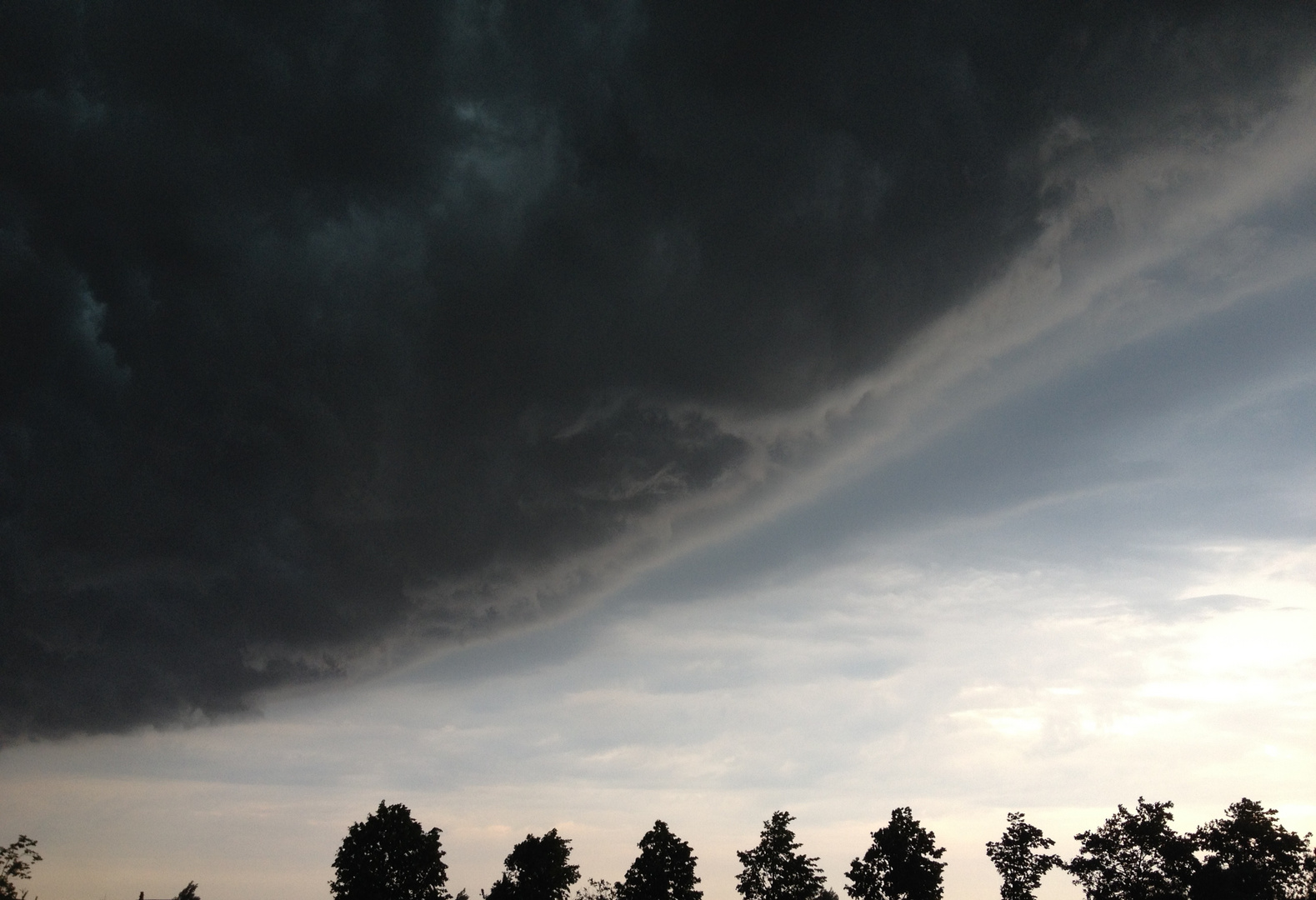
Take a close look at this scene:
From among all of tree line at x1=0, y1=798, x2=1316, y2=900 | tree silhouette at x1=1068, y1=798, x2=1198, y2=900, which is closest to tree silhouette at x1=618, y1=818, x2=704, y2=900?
tree line at x1=0, y1=798, x2=1316, y2=900

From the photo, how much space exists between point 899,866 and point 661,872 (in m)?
27.0

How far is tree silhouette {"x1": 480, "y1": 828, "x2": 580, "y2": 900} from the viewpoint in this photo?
92.1 metres

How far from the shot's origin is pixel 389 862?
89.1 metres

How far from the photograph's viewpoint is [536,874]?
304 ft

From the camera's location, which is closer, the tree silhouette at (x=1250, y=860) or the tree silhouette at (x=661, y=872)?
the tree silhouette at (x=1250, y=860)

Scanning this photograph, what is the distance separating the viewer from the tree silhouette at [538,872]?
302 ft

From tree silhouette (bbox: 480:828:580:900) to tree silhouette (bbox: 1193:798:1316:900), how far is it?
217 ft

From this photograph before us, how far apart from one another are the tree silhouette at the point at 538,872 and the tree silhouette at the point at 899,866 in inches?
1333

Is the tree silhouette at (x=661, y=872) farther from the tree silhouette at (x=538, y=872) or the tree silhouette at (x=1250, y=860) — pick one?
the tree silhouette at (x=1250, y=860)

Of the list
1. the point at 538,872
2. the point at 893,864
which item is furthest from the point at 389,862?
the point at 893,864

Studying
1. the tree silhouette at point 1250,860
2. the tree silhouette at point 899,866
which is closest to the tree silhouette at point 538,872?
the tree silhouette at point 899,866

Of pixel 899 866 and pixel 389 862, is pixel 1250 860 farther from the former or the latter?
pixel 389 862

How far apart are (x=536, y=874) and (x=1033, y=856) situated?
56.9m

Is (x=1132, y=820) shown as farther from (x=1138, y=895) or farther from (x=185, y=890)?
(x=185, y=890)
